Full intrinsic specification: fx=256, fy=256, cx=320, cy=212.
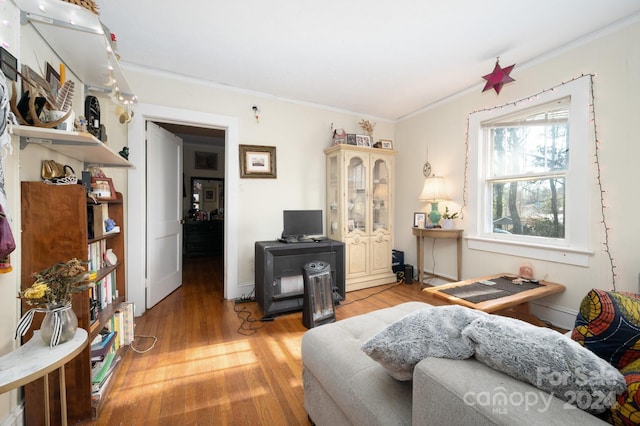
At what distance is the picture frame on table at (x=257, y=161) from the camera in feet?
10.3

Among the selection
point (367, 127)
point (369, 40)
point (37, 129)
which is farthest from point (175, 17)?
point (367, 127)

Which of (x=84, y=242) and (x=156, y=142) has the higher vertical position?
(x=156, y=142)

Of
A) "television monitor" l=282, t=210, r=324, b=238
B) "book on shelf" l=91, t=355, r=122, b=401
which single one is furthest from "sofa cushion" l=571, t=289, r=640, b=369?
"television monitor" l=282, t=210, r=324, b=238

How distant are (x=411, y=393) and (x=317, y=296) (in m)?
1.60

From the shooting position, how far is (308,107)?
3537 mm

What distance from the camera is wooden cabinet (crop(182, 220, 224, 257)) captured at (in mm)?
5398

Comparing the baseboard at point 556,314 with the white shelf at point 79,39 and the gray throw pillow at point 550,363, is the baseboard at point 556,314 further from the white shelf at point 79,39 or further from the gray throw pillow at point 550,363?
the white shelf at point 79,39

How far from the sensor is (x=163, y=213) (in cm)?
305

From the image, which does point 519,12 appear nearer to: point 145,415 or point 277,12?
point 277,12

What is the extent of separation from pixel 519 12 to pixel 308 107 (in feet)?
7.60

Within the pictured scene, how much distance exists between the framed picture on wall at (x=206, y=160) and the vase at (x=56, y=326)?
5.27 metres

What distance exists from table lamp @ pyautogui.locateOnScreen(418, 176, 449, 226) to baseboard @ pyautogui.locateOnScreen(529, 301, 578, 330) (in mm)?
1332

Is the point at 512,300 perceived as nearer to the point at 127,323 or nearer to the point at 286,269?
the point at 286,269

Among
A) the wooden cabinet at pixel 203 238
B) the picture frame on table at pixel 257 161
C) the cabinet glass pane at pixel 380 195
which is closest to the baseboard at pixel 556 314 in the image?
the cabinet glass pane at pixel 380 195
